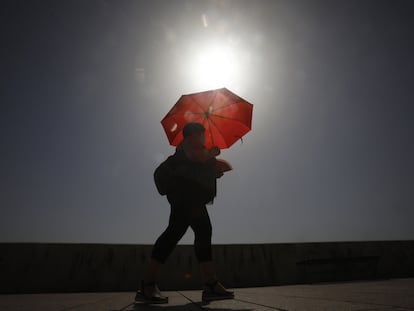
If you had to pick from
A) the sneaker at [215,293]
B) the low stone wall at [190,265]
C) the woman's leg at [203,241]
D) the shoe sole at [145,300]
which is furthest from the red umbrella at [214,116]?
the low stone wall at [190,265]

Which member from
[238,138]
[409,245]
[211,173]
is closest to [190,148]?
[211,173]

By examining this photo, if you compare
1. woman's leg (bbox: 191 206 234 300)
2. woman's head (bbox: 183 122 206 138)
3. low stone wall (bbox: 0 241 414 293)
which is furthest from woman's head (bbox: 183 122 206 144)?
low stone wall (bbox: 0 241 414 293)

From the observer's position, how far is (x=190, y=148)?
2.78 metres

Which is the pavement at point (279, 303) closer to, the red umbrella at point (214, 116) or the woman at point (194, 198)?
the woman at point (194, 198)

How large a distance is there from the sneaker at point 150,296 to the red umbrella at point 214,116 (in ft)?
5.24

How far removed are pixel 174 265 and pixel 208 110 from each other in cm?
313

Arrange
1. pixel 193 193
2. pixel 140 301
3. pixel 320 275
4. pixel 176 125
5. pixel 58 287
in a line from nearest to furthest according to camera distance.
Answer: pixel 140 301, pixel 193 193, pixel 176 125, pixel 58 287, pixel 320 275

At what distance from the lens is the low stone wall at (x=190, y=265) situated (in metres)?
4.55

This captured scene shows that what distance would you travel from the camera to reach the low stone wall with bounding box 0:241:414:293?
4555 mm

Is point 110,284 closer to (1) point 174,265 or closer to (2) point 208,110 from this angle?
(1) point 174,265

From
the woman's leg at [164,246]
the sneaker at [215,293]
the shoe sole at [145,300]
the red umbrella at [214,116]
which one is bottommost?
the shoe sole at [145,300]

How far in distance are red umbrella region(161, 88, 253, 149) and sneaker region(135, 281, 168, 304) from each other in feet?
5.24

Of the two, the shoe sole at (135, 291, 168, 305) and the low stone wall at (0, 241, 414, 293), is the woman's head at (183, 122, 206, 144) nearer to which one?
the shoe sole at (135, 291, 168, 305)

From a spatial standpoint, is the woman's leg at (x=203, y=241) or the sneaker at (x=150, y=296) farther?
the woman's leg at (x=203, y=241)
